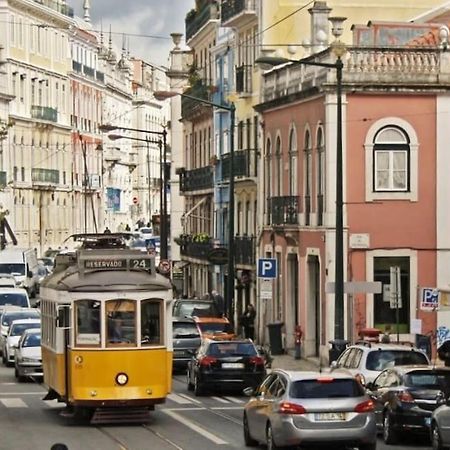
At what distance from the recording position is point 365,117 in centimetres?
5122

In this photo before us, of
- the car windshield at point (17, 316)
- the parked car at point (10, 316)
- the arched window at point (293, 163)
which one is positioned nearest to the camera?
the parked car at point (10, 316)

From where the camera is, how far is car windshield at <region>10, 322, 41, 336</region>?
52.7 metres

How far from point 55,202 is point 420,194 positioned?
258 ft

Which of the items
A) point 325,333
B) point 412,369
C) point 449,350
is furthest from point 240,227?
point 412,369

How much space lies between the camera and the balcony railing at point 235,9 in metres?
66.1

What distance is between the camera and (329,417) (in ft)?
91.8

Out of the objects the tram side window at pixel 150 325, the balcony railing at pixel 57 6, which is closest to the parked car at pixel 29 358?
the tram side window at pixel 150 325

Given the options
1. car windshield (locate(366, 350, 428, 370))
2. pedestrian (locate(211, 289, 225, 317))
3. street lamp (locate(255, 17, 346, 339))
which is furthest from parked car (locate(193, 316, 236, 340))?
car windshield (locate(366, 350, 428, 370))

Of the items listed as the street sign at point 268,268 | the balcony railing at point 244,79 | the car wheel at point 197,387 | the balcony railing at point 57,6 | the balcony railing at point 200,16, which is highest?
the balcony railing at point 57,6

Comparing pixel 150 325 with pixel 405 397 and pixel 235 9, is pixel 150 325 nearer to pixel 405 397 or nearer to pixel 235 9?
pixel 405 397

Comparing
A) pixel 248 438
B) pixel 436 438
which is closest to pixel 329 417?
pixel 436 438

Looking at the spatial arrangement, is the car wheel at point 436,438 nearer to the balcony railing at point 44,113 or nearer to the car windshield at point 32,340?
the car windshield at point 32,340

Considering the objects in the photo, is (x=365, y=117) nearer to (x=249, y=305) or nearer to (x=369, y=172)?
(x=369, y=172)

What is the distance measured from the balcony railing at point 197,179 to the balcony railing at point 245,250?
33.8 feet
